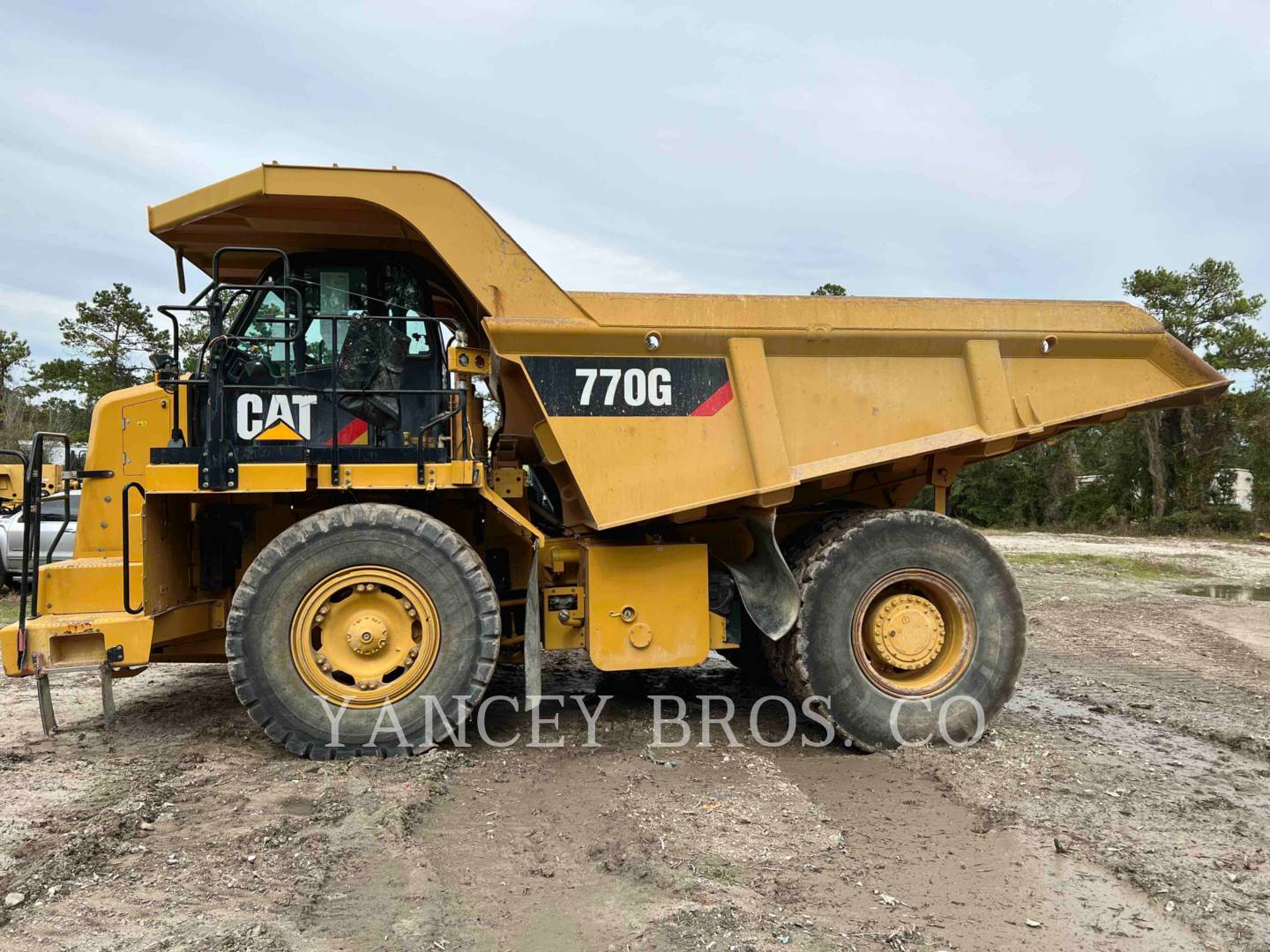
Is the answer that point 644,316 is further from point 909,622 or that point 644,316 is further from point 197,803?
point 197,803

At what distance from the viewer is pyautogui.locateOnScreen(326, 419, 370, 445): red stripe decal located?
4711 millimetres

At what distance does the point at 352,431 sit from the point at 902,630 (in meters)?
3.26

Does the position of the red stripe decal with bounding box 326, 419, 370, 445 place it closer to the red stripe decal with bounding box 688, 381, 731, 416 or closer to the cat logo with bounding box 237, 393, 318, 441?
the cat logo with bounding box 237, 393, 318, 441

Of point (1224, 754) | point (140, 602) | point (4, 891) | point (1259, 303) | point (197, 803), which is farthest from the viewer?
point (1259, 303)

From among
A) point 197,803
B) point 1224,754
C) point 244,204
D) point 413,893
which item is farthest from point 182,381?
point 1224,754

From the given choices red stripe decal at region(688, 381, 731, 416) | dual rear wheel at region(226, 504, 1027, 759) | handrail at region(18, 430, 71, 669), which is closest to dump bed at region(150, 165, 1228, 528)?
red stripe decal at region(688, 381, 731, 416)

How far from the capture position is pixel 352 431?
15.5ft

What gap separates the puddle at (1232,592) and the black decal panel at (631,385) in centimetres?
1034

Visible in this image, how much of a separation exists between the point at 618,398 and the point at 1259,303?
3079 centimetres

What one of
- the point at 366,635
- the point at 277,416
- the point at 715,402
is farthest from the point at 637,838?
the point at 277,416

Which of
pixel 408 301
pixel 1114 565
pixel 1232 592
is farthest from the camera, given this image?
pixel 1114 565

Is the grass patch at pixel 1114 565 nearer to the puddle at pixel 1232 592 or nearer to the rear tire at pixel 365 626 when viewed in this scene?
the puddle at pixel 1232 592

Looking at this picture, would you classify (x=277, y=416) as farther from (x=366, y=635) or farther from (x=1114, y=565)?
(x=1114, y=565)

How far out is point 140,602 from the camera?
443 cm
